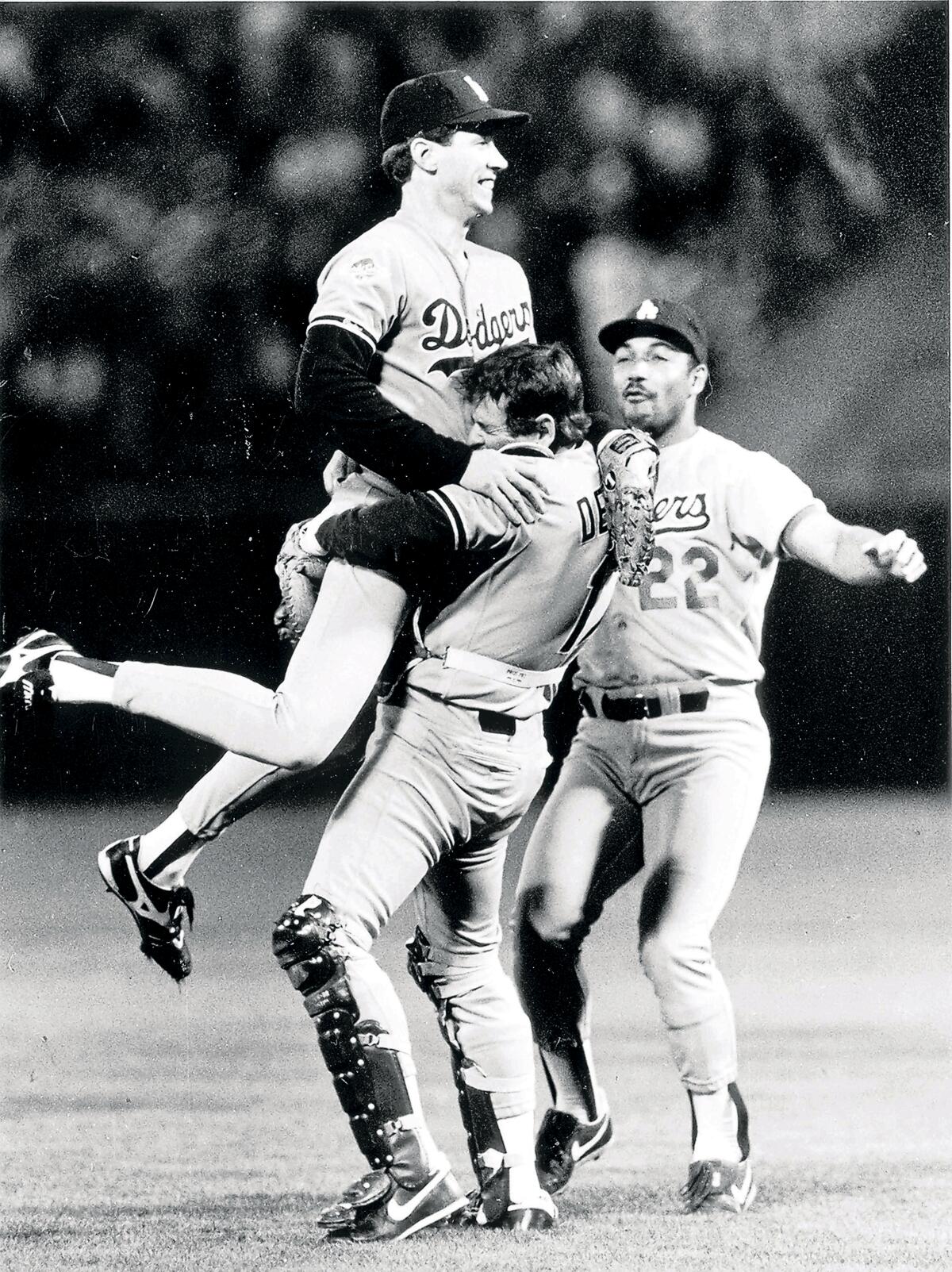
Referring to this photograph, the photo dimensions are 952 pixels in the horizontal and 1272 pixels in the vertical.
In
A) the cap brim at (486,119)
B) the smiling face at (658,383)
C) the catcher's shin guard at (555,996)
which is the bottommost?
the catcher's shin guard at (555,996)

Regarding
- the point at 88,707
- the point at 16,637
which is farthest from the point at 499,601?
the point at 16,637

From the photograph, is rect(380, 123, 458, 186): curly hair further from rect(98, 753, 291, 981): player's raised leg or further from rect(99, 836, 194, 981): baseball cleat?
rect(99, 836, 194, 981): baseball cleat

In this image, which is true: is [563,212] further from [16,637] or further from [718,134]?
[16,637]

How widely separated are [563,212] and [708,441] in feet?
4.20

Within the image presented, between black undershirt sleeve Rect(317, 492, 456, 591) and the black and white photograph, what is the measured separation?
0.01 metres

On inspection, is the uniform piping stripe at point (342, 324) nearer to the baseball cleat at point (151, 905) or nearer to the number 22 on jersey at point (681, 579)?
the number 22 on jersey at point (681, 579)

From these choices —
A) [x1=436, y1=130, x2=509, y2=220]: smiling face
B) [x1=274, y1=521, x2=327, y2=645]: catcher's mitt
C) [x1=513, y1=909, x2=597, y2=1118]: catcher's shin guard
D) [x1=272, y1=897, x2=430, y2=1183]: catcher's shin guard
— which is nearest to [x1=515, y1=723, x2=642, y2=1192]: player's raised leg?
[x1=513, y1=909, x2=597, y2=1118]: catcher's shin guard

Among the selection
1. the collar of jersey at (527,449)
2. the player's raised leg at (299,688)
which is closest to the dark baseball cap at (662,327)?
the collar of jersey at (527,449)

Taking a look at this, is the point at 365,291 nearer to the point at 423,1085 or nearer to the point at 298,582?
the point at 298,582

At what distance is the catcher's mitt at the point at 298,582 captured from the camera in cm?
295

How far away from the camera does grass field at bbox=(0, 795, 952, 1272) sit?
2.69 meters

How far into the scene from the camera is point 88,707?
309 cm

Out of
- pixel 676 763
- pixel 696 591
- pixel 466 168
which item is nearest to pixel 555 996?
pixel 676 763

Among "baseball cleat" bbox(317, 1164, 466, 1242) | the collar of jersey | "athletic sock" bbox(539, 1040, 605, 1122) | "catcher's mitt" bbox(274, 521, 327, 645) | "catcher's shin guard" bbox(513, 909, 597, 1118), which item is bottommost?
"baseball cleat" bbox(317, 1164, 466, 1242)
